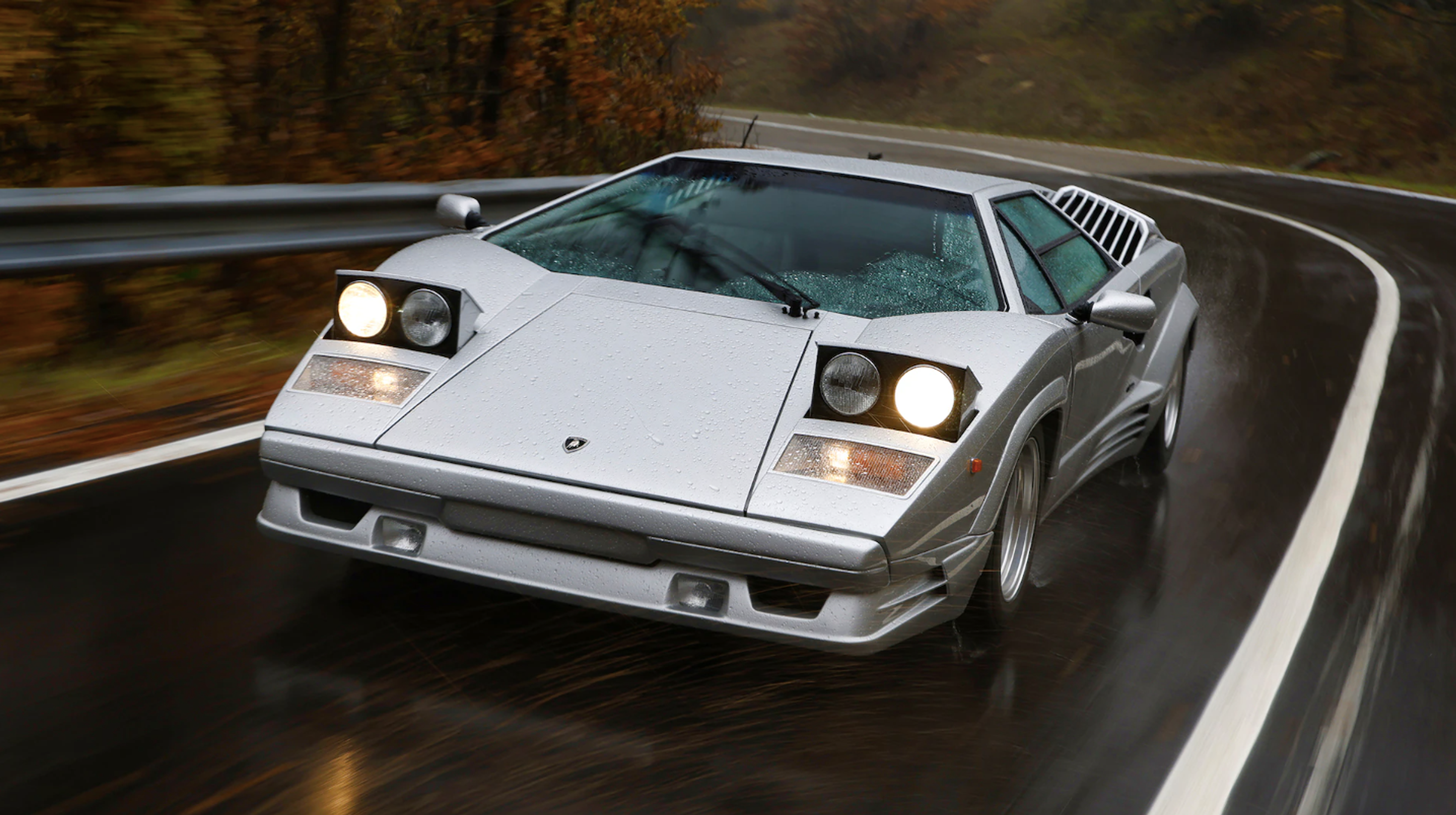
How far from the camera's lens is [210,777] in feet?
9.20

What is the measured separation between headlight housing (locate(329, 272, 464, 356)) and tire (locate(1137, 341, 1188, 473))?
3.33 metres

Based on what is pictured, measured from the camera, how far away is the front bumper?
10.4 feet

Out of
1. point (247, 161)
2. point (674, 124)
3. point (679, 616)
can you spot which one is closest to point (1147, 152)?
point (674, 124)

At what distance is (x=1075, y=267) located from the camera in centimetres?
501

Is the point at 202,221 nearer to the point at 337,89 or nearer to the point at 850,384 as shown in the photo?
the point at 850,384

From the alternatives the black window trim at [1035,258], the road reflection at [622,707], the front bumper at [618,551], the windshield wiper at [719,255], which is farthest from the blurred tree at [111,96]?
the black window trim at [1035,258]

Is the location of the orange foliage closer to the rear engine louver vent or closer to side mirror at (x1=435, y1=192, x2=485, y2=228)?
side mirror at (x1=435, y1=192, x2=485, y2=228)

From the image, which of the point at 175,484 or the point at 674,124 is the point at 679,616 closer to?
the point at 175,484

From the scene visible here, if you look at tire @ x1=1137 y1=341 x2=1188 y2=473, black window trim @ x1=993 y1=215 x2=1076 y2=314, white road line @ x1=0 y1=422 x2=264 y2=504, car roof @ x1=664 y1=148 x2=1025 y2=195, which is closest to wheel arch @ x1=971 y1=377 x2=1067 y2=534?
black window trim @ x1=993 y1=215 x2=1076 y2=314

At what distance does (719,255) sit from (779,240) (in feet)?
0.65

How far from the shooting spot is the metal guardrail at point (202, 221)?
534cm

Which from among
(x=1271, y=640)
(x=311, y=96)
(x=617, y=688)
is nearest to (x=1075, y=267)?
(x=1271, y=640)

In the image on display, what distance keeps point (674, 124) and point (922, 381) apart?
10.9 meters

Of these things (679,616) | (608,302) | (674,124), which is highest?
(608,302)
